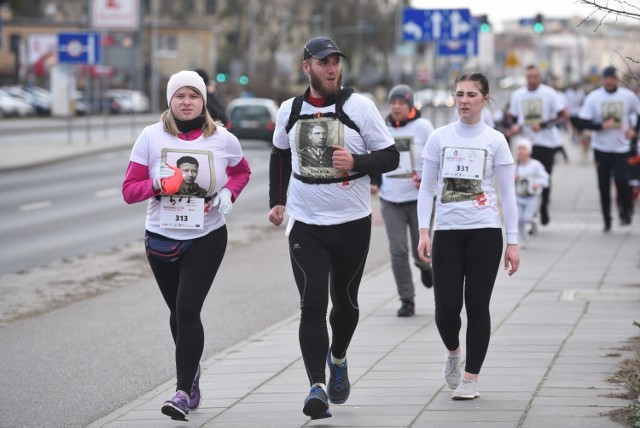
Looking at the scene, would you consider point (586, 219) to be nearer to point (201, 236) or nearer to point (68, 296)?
point (68, 296)

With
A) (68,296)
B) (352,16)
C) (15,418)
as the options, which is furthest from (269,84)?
(15,418)

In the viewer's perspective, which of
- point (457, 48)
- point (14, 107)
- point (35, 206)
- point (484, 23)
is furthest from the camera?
point (14, 107)

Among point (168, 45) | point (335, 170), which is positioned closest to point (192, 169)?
point (335, 170)

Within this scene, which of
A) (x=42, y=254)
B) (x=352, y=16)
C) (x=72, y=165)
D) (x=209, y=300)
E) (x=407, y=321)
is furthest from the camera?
(x=352, y=16)

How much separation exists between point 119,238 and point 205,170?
35.8 feet

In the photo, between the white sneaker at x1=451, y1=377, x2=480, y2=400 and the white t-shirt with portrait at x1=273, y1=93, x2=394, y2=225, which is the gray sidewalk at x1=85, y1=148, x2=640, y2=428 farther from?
the white t-shirt with portrait at x1=273, y1=93, x2=394, y2=225

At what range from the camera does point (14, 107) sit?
6862 centimetres

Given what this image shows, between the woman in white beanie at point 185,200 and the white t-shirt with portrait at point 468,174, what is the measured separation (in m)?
1.12

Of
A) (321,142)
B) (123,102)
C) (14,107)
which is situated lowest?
(123,102)

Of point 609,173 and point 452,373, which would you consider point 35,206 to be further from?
point 452,373

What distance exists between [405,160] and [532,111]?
6303 mm

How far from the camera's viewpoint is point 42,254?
1571 cm

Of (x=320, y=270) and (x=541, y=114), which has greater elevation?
(x=541, y=114)

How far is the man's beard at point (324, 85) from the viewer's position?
21.5 feet
